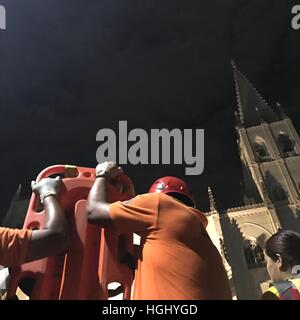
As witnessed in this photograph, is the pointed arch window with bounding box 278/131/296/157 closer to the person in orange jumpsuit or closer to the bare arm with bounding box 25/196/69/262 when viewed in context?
the person in orange jumpsuit

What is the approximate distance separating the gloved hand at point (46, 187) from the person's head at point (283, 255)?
2.05 meters

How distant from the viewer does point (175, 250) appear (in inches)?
92.3

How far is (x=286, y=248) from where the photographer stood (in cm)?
291

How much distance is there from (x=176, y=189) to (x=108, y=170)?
2.10ft

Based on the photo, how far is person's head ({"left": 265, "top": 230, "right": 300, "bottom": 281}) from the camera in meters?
2.86

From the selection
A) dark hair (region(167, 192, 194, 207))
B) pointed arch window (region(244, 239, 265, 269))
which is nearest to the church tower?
pointed arch window (region(244, 239, 265, 269))

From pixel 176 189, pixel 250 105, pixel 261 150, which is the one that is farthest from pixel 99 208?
pixel 250 105

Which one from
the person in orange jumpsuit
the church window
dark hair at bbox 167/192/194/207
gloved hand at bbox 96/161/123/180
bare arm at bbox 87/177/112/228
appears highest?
the church window

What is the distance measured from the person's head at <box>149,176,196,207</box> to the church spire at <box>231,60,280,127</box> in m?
35.9

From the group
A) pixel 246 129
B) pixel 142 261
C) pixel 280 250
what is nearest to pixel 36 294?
pixel 142 261

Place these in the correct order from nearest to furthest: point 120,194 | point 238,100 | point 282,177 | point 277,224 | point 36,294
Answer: point 36,294, point 120,194, point 277,224, point 282,177, point 238,100

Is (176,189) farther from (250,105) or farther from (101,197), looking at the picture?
(250,105)

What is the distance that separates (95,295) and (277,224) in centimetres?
2525
